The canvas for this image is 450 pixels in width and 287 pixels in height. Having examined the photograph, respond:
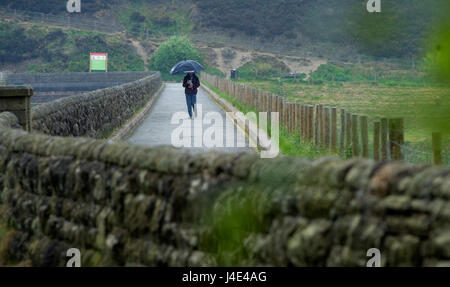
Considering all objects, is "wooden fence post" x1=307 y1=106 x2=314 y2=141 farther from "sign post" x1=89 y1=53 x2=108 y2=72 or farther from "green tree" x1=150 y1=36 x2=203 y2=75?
"green tree" x1=150 y1=36 x2=203 y2=75

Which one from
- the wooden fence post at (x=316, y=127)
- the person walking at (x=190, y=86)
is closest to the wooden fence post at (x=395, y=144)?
the wooden fence post at (x=316, y=127)

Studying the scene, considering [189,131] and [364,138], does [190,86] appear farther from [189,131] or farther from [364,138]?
[364,138]

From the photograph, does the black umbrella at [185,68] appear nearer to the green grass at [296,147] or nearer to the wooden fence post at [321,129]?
the green grass at [296,147]

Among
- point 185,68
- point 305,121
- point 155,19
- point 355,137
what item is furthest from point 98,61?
point 355,137

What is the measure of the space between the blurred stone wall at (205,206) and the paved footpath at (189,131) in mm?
8122

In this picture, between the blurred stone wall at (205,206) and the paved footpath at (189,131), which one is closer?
the blurred stone wall at (205,206)

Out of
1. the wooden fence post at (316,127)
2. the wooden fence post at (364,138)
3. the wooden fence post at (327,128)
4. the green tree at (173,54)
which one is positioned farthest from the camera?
the green tree at (173,54)

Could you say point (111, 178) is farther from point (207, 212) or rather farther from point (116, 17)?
point (116, 17)

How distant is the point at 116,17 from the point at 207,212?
374 ft

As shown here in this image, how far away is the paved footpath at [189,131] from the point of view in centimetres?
1803

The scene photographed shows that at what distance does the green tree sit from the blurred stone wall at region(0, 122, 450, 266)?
8116 centimetres
